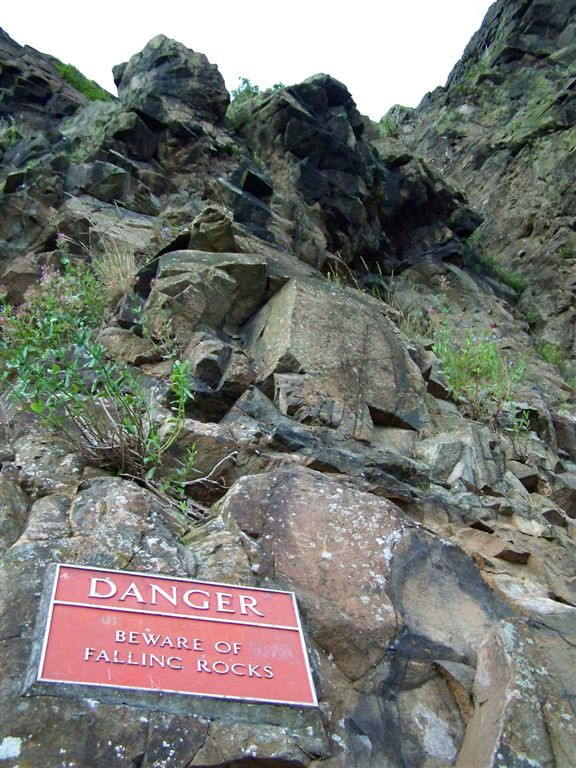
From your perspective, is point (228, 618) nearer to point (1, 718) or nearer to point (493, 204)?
point (1, 718)

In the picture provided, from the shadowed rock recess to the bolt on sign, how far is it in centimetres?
9

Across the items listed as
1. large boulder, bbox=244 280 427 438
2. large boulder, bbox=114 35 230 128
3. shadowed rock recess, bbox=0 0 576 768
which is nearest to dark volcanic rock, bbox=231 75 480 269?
shadowed rock recess, bbox=0 0 576 768

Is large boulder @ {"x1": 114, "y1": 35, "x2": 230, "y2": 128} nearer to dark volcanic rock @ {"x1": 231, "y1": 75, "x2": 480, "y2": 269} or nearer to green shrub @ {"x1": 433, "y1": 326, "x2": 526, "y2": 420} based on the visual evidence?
dark volcanic rock @ {"x1": 231, "y1": 75, "x2": 480, "y2": 269}

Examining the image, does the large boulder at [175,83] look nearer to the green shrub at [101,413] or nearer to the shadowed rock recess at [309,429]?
the shadowed rock recess at [309,429]

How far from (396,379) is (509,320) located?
6.25 m

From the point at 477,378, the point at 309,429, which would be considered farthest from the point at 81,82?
the point at 309,429

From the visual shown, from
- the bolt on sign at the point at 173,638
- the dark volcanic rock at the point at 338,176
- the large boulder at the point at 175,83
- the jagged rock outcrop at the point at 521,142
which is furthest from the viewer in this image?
the jagged rock outcrop at the point at 521,142

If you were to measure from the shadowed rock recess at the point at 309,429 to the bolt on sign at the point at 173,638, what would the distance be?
88mm

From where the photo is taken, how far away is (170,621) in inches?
131

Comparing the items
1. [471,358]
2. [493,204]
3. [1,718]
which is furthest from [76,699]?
[493,204]

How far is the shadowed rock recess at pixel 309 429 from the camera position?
10.5 feet

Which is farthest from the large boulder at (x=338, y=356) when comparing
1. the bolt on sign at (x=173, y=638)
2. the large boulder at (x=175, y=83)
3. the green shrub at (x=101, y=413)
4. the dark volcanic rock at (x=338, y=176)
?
the large boulder at (x=175, y=83)

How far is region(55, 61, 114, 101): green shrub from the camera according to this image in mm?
14766

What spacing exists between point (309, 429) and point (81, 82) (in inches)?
463
